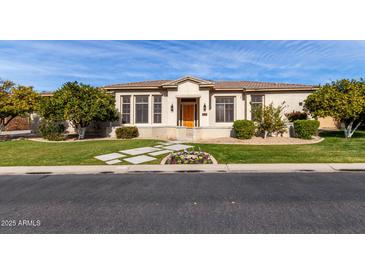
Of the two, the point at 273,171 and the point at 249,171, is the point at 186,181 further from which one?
the point at 273,171

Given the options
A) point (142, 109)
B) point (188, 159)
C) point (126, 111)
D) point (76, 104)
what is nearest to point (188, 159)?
point (188, 159)

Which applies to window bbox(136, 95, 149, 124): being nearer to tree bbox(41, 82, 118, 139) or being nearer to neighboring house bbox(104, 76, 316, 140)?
neighboring house bbox(104, 76, 316, 140)

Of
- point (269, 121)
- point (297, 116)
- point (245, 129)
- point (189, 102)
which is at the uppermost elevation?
point (189, 102)

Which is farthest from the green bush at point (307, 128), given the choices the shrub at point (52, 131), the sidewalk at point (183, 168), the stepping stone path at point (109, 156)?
the shrub at point (52, 131)

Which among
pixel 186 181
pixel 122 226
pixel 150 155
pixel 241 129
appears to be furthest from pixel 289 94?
pixel 122 226

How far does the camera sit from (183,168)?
713 cm

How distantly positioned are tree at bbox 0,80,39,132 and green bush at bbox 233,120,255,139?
16.2 metres

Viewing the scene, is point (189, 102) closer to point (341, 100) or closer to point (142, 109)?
point (142, 109)

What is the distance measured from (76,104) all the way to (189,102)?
30.3 feet

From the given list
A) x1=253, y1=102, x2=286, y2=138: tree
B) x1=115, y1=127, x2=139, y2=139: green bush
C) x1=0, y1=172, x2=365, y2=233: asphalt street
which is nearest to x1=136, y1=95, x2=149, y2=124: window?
x1=115, y1=127, x2=139, y2=139: green bush

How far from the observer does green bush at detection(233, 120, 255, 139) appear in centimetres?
1359

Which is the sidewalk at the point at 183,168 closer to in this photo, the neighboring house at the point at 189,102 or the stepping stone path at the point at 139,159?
the stepping stone path at the point at 139,159

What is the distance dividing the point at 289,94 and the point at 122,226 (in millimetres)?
18048

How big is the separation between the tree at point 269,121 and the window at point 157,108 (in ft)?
27.3
